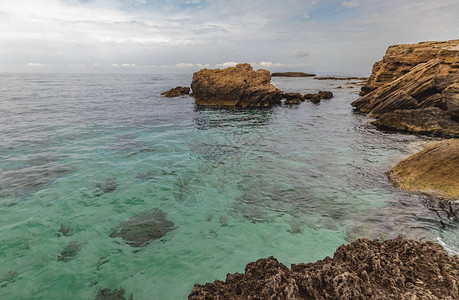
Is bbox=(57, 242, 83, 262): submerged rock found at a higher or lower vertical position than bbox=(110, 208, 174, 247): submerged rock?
lower

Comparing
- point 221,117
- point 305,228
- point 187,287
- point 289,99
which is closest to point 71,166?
point 187,287

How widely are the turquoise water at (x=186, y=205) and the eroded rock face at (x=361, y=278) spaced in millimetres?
2451

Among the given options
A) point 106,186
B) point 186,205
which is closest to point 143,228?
point 186,205

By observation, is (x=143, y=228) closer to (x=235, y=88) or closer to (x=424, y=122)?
(x=424, y=122)

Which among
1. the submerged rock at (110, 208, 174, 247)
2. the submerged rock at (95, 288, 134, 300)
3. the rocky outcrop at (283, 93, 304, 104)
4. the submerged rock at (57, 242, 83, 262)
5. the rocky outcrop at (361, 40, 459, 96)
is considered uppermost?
the rocky outcrop at (361, 40, 459, 96)

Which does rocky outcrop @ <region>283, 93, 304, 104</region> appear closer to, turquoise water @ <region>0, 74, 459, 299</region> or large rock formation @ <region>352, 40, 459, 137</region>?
large rock formation @ <region>352, 40, 459, 137</region>

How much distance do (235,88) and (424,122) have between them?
2395 cm

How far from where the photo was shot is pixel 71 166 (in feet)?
40.2

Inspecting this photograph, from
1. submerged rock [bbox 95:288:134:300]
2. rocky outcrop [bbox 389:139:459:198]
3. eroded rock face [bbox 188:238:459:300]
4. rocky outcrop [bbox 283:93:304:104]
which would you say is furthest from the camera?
rocky outcrop [bbox 283:93:304:104]

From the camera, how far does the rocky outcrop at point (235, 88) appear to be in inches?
1411

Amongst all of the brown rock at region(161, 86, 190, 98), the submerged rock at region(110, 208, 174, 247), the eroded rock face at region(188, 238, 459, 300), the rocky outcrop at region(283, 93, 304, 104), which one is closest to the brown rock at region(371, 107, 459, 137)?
the rocky outcrop at region(283, 93, 304, 104)

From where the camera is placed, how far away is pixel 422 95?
23234mm

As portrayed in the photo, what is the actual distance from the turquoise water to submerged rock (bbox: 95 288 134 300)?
6.2 inches

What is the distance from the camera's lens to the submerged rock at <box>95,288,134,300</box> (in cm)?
526
